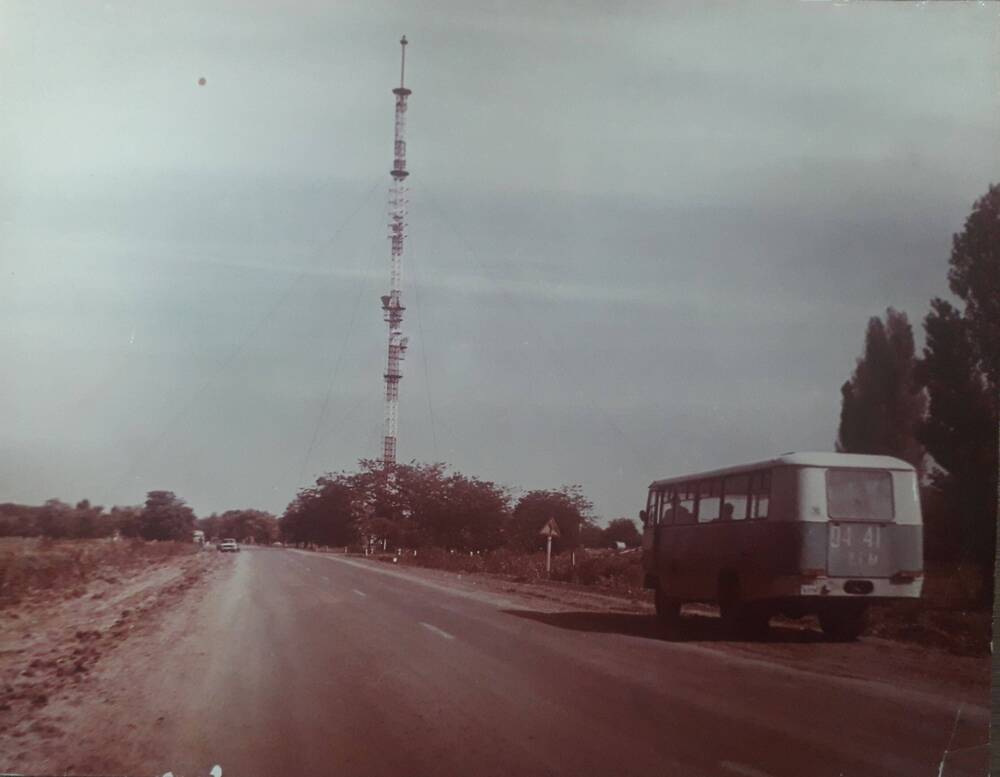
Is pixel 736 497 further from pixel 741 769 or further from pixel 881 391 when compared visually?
pixel 741 769

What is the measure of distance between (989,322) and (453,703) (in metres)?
5.18

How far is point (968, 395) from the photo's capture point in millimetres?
7875

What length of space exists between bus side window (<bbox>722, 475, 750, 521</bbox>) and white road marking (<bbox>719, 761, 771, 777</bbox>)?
2820 mm

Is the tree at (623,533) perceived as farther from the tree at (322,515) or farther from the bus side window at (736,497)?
the tree at (322,515)

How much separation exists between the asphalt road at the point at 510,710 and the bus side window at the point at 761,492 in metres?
1.48

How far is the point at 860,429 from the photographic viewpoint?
770 cm

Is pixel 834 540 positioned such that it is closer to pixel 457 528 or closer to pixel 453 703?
pixel 453 703

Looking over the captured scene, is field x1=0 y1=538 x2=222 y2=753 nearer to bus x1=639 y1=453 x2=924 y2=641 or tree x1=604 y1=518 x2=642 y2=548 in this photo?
tree x1=604 y1=518 x2=642 y2=548

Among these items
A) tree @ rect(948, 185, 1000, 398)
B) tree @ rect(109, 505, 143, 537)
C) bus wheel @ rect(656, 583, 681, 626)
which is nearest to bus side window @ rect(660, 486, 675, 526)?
bus wheel @ rect(656, 583, 681, 626)

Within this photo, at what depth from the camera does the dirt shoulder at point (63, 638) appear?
630 centimetres

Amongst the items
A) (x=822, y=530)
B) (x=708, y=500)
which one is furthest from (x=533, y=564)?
(x=822, y=530)

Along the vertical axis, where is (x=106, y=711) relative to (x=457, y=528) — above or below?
below

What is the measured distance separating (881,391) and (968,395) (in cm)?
84

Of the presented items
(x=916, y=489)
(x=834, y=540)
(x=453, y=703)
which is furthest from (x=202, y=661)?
(x=916, y=489)
